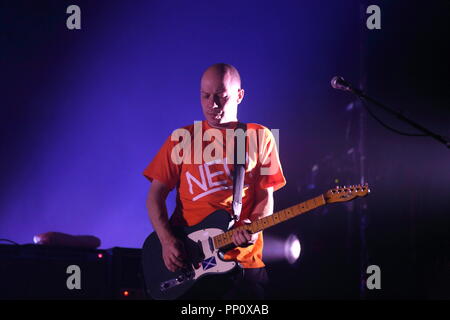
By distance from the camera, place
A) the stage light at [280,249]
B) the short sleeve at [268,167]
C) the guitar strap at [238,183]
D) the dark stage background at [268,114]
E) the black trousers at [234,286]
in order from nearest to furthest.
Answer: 1. the black trousers at [234,286]
2. the guitar strap at [238,183]
3. the short sleeve at [268,167]
4. the dark stage background at [268,114]
5. the stage light at [280,249]

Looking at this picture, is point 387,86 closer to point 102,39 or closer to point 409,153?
point 409,153

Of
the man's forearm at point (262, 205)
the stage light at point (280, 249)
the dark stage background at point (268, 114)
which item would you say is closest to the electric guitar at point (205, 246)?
the man's forearm at point (262, 205)

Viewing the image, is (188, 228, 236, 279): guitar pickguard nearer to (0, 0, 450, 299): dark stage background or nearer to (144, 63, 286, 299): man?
(144, 63, 286, 299): man

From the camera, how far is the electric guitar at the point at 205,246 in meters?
2.65

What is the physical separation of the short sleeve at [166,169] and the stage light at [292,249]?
156cm

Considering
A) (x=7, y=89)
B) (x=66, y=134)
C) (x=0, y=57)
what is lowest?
(x=66, y=134)

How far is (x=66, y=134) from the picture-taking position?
157 inches

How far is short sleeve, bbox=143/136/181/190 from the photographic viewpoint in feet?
9.68

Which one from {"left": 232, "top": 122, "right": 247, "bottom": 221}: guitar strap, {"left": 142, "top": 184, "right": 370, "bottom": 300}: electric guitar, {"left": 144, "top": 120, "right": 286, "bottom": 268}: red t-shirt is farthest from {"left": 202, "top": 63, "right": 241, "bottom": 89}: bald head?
{"left": 142, "top": 184, "right": 370, "bottom": 300}: electric guitar

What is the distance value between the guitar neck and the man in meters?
0.04

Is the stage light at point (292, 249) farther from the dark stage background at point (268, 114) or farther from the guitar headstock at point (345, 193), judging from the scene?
the guitar headstock at point (345, 193)

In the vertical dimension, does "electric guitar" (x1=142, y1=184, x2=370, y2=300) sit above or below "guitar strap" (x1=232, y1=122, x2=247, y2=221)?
below

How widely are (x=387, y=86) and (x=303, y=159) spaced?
960 millimetres
